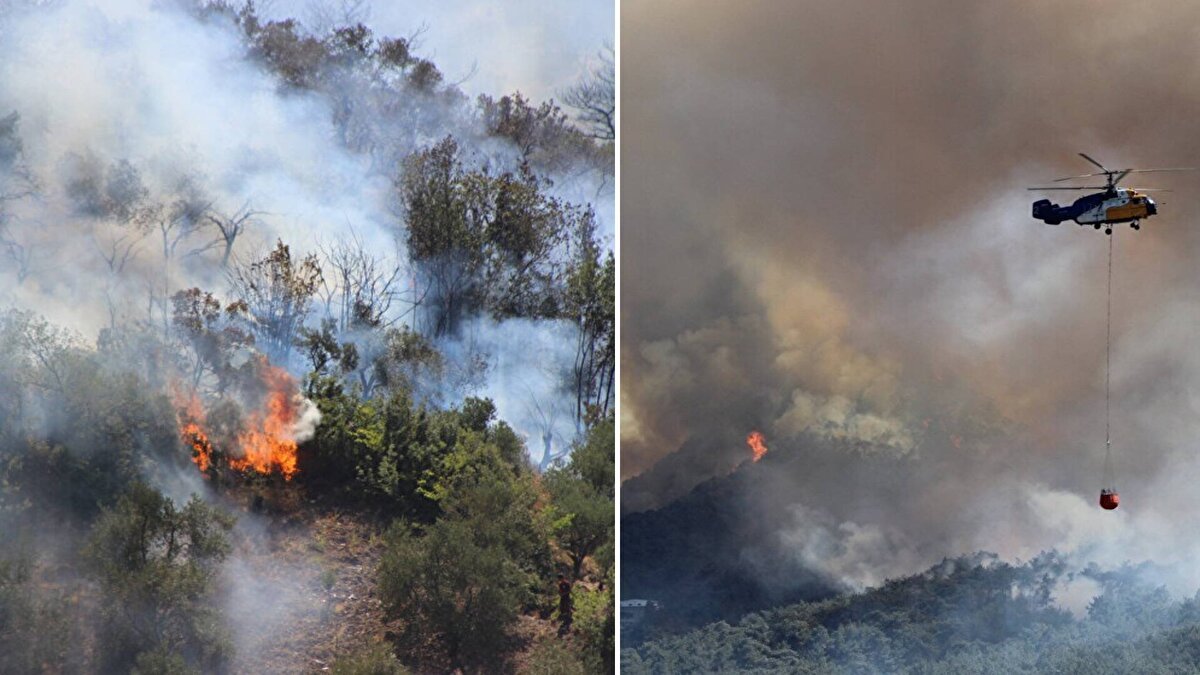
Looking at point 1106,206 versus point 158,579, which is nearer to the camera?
point 158,579

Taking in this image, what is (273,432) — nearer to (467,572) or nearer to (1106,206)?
(467,572)

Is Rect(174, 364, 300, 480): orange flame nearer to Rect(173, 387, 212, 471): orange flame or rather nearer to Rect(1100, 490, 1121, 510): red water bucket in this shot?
Rect(173, 387, 212, 471): orange flame

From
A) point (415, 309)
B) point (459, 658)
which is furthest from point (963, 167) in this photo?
point (459, 658)

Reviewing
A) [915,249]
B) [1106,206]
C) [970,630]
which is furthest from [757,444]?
[1106,206]

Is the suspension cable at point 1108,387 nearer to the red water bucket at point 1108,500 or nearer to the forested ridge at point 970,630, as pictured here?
the red water bucket at point 1108,500

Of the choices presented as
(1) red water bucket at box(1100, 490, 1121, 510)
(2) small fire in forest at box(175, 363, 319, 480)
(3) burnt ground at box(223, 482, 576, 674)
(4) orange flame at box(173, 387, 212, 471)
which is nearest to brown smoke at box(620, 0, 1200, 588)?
(1) red water bucket at box(1100, 490, 1121, 510)

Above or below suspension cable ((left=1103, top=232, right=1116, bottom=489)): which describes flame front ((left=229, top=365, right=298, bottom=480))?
below

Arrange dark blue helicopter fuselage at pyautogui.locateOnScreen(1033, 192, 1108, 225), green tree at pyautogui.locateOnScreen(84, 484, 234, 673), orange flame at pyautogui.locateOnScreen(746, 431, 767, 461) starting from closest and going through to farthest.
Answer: green tree at pyautogui.locateOnScreen(84, 484, 234, 673)
dark blue helicopter fuselage at pyautogui.locateOnScreen(1033, 192, 1108, 225)
orange flame at pyautogui.locateOnScreen(746, 431, 767, 461)
